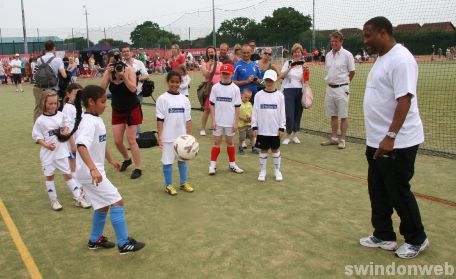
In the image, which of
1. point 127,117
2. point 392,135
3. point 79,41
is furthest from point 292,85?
point 79,41

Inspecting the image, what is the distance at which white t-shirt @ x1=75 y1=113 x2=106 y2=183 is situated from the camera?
3.81m

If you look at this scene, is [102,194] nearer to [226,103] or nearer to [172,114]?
[172,114]

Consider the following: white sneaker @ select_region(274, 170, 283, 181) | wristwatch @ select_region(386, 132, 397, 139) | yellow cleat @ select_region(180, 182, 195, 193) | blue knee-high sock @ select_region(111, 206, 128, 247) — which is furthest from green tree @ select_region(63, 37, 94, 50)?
wristwatch @ select_region(386, 132, 397, 139)

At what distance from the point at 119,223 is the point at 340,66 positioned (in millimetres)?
5735

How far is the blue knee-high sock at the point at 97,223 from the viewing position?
406cm

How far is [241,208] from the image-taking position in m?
5.21

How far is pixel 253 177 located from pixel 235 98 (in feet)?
4.21

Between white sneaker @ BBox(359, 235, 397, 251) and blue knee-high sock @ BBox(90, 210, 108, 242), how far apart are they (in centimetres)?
258

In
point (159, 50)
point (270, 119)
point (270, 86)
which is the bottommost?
point (270, 119)

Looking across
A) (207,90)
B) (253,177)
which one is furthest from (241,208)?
(207,90)

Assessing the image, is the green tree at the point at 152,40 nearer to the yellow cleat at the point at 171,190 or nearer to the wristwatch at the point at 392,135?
the yellow cleat at the point at 171,190

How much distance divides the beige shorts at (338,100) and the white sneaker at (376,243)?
14.6 feet

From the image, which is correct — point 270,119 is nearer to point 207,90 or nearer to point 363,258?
point 363,258

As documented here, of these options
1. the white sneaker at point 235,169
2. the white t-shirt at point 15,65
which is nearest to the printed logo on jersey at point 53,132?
the white sneaker at point 235,169
